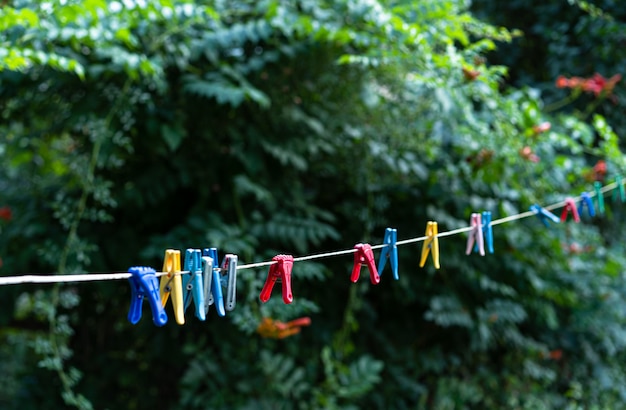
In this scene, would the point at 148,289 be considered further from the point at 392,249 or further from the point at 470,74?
the point at 470,74

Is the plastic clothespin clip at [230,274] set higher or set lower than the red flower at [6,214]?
lower

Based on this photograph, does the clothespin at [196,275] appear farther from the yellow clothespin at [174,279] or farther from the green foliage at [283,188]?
the green foliage at [283,188]

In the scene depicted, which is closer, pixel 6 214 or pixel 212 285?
pixel 212 285

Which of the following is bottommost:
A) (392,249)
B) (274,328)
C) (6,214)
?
(274,328)

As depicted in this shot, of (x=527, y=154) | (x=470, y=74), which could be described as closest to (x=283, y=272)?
(x=470, y=74)

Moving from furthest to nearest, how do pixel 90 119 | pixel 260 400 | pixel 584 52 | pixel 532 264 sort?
pixel 584 52, pixel 532 264, pixel 260 400, pixel 90 119

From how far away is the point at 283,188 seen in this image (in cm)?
232

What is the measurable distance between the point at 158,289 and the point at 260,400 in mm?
1414

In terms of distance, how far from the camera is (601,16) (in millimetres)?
2803

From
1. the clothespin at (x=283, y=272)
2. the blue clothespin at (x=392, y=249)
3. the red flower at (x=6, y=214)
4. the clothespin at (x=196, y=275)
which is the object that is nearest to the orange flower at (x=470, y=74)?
the blue clothespin at (x=392, y=249)

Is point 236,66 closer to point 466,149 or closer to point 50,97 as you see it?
point 50,97

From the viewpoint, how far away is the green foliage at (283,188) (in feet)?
6.70

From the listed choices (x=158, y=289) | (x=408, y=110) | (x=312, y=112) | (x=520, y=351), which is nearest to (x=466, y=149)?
(x=408, y=110)

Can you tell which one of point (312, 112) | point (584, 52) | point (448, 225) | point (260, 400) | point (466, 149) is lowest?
point (260, 400)
